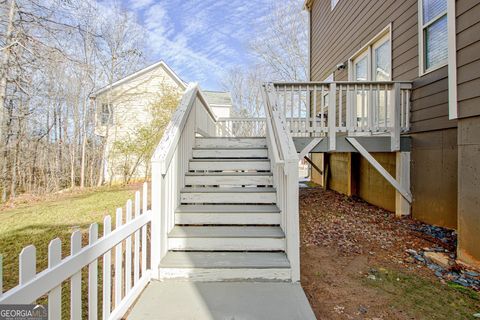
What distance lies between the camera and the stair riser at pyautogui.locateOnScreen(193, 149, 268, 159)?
4070mm

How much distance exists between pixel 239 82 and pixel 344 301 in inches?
902

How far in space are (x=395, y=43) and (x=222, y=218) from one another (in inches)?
186

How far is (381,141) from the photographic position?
4.52 m

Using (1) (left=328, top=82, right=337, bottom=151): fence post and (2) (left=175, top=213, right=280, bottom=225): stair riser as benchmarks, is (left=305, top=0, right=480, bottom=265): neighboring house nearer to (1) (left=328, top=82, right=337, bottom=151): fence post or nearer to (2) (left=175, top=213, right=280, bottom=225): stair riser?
(1) (left=328, top=82, right=337, bottom=151): fence post

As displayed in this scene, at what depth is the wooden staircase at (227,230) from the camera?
231 centimetres

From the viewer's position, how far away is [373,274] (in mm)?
2756

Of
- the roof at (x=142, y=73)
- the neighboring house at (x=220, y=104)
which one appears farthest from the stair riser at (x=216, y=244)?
the neighboring house at (x=220, y=104)

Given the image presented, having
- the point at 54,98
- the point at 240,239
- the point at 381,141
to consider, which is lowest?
the point at 240,239

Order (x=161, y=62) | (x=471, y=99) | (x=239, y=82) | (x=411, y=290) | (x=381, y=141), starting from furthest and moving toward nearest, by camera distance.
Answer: (x=239, y=82), (x=161, y=62), (x=381, y=141), (x=471, y=99), (x=411, y=290)

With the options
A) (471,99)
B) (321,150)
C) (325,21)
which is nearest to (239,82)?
(325,21)

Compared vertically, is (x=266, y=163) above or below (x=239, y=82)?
below

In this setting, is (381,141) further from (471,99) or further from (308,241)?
(308,241)

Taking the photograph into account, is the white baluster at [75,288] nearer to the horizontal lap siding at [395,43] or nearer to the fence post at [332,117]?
the horizontal lap siding at [395,43]

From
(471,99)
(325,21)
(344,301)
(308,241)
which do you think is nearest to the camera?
(344,301)
